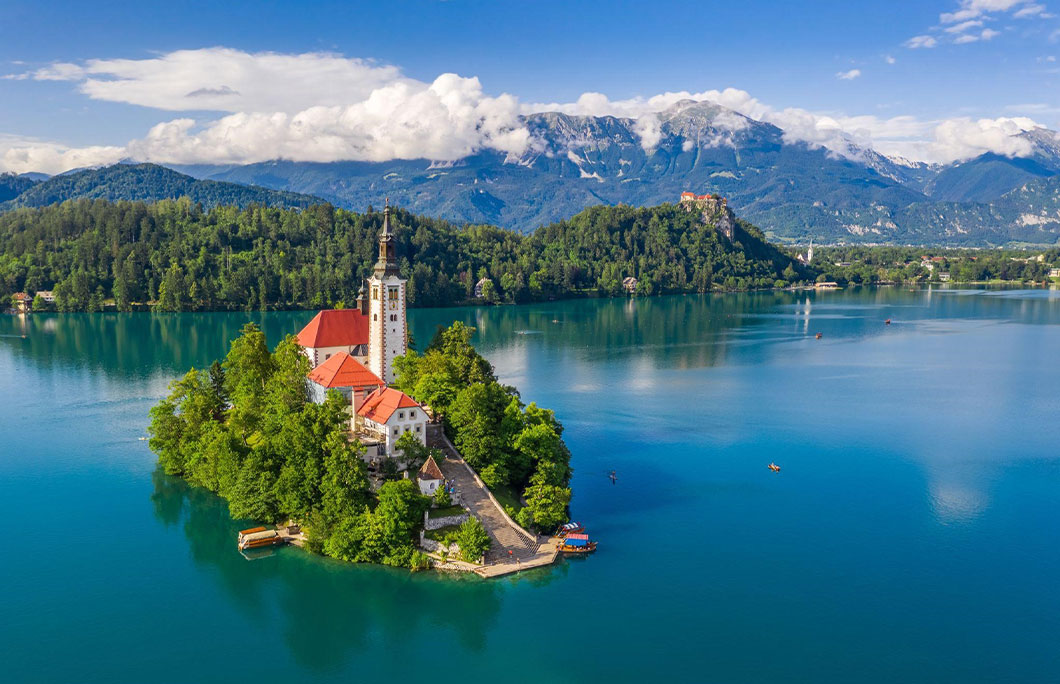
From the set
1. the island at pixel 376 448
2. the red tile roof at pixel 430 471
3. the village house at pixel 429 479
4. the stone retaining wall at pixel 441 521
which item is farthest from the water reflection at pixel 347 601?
the red tile roof at pixel 430 471

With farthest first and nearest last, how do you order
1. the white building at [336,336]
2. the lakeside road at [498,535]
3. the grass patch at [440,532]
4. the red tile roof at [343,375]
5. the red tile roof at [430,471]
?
the white building at [336,336] → the red tile roof at [343,375] → the red tile roof at [430,471] → the grass patch at [440,532] → the lakeside road at [498,535]

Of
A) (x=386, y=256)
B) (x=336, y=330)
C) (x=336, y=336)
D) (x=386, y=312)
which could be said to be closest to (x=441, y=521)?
(x=386, y=312)

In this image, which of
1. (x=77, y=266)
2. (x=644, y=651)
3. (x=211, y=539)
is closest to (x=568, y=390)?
(x=211, y=539)

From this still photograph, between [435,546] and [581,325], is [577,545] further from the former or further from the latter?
[581,325]

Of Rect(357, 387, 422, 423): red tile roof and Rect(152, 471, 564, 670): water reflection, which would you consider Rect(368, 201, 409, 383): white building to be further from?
Rect(152, 471, 564, 670): water reflection

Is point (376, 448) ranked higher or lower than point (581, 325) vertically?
lower

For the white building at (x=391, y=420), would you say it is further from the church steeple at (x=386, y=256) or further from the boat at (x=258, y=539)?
the church steeple at (x=386, y=256)
